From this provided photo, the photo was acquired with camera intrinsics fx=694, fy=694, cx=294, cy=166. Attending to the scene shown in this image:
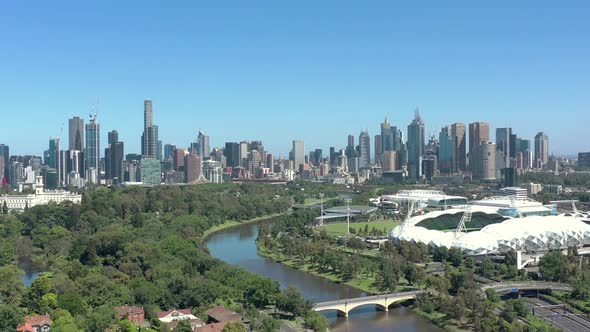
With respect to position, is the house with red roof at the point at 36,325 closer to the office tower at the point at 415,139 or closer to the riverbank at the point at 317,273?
the riverbank at the point at 317,273

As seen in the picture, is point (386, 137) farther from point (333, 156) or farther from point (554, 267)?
point (554, 267)

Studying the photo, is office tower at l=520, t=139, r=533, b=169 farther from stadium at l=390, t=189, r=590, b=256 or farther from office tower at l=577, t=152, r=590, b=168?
stadium at l=390, t=189, r=590, b=256

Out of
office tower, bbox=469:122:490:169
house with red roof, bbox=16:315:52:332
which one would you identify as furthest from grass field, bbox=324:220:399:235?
office tower, bbox=469:122:490:169

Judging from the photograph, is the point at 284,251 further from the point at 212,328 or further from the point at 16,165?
the point at 16,165

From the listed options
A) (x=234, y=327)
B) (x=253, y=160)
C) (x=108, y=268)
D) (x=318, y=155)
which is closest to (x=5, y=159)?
(x=253, y=160)

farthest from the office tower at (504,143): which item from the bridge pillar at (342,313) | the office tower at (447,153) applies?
the bridge pillar at (342,313)
